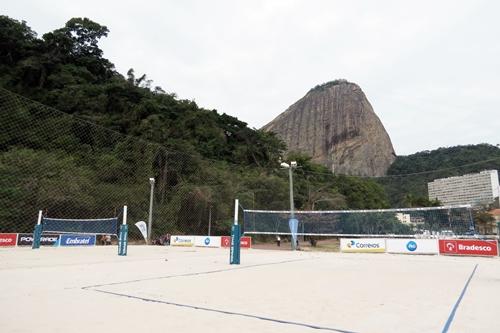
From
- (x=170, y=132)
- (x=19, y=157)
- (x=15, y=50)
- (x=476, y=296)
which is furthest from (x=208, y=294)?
(x=15, y=50)

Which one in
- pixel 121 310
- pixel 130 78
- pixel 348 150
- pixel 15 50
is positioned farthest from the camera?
pixel 348 150

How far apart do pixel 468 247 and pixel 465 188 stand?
5866 centimetres

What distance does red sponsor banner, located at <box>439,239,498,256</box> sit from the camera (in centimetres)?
1644

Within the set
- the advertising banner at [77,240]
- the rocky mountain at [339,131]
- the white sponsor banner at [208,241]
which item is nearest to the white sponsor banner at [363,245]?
the white sponsor banner at [208,241]

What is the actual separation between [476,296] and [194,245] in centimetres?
2057

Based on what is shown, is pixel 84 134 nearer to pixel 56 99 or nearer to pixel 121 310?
pixel 56 99

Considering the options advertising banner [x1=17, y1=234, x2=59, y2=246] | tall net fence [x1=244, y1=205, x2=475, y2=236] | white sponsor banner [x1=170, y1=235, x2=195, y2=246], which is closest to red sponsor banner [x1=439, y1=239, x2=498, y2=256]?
tall net fence [x1=244, y1=205, x2=475, y2=236]

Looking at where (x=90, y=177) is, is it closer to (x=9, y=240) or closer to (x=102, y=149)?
(x=102, y=149)

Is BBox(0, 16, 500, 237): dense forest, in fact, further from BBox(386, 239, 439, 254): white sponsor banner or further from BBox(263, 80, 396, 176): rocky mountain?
BBox(263, 80, 396, 176): rocky mountain

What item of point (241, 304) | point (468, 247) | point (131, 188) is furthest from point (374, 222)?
point (131, 188)

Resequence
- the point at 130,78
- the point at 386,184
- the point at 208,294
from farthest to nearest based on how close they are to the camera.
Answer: the point at 386,184 < the point at 130,78 < the point at 208,294

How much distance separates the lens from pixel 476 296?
18.4 feet

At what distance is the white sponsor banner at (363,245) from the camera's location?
18969mm

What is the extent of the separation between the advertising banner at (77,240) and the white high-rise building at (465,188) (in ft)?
154
